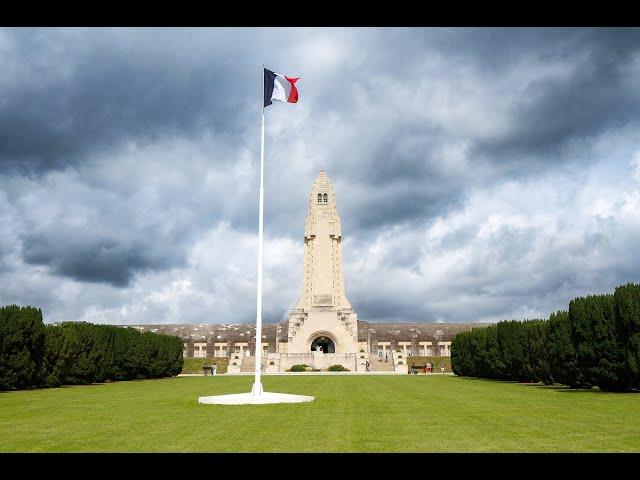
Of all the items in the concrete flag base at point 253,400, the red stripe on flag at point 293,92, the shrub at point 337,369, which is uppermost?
the red stripe on flag at point 293,92

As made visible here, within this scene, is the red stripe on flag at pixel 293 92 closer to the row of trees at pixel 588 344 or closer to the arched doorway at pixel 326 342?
the row of trees at pixel 588 344

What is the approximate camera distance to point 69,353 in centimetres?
3994

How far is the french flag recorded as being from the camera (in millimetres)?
23453

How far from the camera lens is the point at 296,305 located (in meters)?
82.8

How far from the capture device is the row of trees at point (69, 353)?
3466 centimetres

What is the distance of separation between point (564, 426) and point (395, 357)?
58963mm

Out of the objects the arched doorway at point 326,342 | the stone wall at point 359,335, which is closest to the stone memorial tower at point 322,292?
the arched doorway at point 326,342

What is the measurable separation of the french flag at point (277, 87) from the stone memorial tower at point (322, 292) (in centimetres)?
5318

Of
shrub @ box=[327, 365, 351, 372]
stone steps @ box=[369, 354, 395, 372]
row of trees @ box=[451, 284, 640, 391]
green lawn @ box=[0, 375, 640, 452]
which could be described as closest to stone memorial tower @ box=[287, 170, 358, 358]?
stone steps @ box=[369, 354, 395, 372]

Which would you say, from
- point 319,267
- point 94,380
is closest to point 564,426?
point 94,380

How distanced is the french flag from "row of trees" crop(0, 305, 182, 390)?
2214 centimetres

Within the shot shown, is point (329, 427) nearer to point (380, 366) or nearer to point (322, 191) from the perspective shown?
point (380, 366)
